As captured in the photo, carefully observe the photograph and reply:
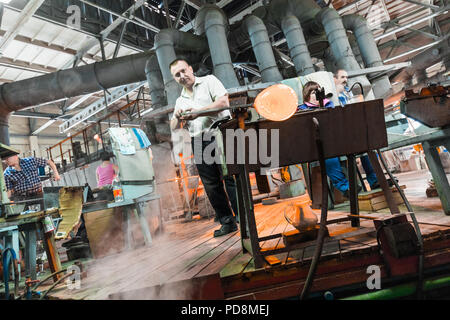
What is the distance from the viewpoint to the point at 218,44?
6.18m

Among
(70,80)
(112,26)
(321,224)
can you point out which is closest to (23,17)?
(70,80)

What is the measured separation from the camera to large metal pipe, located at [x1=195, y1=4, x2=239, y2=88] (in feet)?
19.9

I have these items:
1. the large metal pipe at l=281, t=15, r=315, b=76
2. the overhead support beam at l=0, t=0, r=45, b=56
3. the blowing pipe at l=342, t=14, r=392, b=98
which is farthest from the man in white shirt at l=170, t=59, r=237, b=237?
the blowing pipe at l=342, t=14, r=392, b=98

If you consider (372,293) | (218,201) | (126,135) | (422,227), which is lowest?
(372,293)

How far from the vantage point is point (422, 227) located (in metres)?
1.82

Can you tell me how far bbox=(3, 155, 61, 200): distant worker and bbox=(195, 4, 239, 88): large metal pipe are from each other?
416 centimetres

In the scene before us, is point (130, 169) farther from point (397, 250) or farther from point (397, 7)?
point (397, 7)

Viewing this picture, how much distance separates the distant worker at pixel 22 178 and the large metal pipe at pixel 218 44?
4.16 metres

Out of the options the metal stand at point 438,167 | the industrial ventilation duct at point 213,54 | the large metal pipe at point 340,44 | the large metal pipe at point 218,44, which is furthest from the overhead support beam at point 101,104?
the metal stand at point 438,167

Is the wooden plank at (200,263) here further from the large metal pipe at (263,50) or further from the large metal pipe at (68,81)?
the large metal pipe at (68,81)
